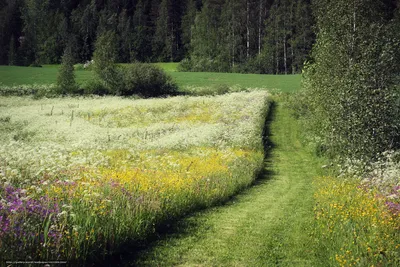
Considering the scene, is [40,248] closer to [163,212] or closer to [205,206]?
[163,212]

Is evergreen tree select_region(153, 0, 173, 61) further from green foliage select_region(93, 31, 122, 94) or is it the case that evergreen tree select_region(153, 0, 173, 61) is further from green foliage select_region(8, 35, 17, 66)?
green foliage select_region(93, 31, 122, 94)

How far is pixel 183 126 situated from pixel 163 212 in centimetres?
1858

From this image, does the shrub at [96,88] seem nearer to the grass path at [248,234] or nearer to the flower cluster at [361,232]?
the grass path at [248,234]

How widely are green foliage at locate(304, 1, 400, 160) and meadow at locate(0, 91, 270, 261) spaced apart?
4.46 m

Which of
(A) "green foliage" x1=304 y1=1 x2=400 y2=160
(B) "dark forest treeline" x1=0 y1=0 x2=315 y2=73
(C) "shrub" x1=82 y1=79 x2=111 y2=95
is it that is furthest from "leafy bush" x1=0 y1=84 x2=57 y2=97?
(B) "dark forest treeline" x1=0 y1=0 x2=315 y2=73

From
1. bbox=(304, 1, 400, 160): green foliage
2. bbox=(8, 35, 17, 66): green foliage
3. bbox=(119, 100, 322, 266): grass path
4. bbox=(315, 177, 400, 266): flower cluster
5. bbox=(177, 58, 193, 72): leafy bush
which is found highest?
bbox=(8, 35, 17, 66): green foliage

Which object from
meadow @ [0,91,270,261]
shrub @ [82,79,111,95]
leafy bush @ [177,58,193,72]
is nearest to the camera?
meadow @ [0,91,270,261]

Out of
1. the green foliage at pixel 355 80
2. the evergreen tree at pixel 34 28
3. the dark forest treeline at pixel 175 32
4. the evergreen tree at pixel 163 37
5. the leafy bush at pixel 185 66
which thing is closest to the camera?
the green foliage at pixel 355 80

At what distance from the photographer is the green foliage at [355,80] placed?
59.2ft

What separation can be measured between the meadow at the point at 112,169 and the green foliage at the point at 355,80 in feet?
14.6

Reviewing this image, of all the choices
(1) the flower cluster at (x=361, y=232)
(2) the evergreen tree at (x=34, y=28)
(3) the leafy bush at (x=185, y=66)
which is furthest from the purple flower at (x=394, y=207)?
(2) the evergreen tree at (x=34, y=28)

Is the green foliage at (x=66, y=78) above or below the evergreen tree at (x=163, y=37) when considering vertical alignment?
Result: below

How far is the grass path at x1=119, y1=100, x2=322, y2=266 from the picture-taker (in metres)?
8.36

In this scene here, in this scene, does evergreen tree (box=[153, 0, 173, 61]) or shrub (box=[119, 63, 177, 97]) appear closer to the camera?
shrub (box=[119, 63, 177, 97])
